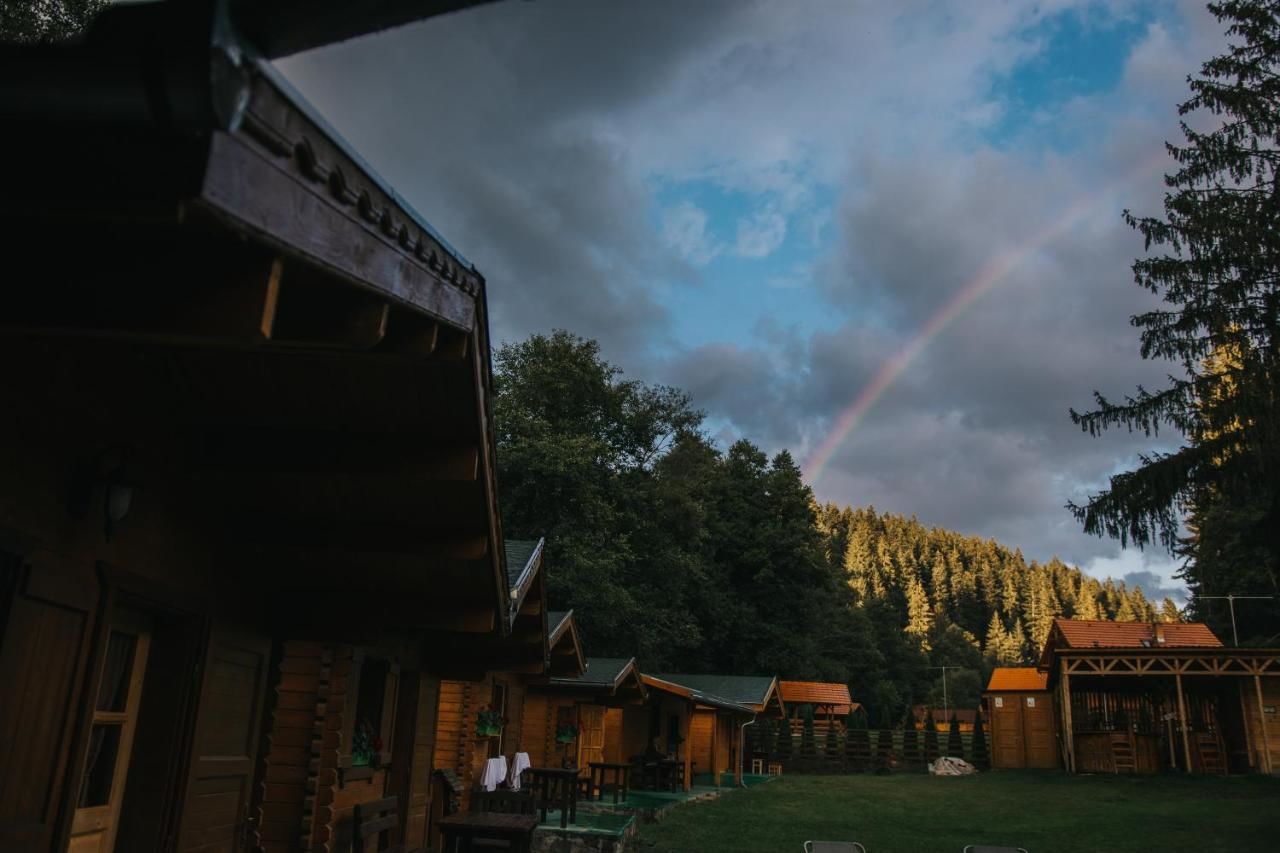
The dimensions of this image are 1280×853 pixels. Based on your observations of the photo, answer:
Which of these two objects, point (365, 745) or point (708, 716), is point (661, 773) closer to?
point (708, 716)

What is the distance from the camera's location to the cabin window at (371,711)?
8305mm

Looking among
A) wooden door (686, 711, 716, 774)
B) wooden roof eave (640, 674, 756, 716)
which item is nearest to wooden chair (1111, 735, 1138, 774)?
wooden roof eave (640, 674, 756, 716)

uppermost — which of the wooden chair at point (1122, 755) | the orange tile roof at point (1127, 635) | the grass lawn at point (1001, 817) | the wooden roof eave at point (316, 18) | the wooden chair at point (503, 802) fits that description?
the orange tile roof at point (1127, 635)

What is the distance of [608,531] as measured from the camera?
3644 cm

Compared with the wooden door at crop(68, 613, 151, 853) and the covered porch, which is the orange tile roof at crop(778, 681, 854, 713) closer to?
the covered porch

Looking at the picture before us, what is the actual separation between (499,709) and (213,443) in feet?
34.1

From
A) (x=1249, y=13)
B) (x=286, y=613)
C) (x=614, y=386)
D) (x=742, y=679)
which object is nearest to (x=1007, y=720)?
(x=742, y=679)

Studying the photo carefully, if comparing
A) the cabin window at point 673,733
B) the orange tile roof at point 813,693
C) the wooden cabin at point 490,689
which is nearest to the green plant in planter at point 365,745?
the wooden cabin at point 490,689

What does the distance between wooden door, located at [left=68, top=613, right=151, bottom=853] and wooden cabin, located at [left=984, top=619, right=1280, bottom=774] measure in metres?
27.0

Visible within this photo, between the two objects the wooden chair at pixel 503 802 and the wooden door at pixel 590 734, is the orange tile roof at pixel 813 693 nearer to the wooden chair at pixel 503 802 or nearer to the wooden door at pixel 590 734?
the wooden door at pixel 590 734

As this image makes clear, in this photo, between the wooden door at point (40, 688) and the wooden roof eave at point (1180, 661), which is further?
the wooden roof eave at point (1180, 661)

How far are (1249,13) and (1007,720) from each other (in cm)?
2436

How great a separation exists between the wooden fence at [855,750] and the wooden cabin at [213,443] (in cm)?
3152

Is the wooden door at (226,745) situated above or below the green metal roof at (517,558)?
below
